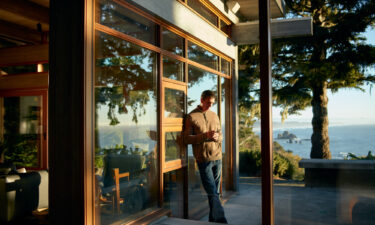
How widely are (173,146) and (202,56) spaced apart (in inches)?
62.9

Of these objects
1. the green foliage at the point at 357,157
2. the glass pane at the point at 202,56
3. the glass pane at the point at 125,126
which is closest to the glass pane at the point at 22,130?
the glass pane at the point at 202,56

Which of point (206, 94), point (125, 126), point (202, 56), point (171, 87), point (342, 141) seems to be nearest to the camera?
point (125, 126)

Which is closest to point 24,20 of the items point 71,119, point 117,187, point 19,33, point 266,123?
point 19,33

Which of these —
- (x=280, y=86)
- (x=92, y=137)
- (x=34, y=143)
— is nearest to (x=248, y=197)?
(x=280, y=86)

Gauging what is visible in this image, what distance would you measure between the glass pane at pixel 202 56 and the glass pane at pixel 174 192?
61.8 inches

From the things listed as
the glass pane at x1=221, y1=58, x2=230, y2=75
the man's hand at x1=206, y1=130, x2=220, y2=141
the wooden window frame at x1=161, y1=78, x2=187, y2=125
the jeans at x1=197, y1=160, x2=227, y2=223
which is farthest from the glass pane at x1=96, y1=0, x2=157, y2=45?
the glass pane at x1=221, y1=58, x2=230, y2=75

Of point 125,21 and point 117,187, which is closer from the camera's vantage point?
point 117,187

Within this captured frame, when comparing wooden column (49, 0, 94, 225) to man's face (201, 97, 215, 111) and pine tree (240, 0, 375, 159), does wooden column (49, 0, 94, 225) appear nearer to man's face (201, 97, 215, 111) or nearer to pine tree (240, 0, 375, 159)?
pine tree (240, 0, 375, 159)

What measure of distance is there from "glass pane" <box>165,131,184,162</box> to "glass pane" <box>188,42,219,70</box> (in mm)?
1135

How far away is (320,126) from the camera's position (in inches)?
136

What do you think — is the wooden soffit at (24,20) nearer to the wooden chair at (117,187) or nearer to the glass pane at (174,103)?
the glass pane at (174,103)

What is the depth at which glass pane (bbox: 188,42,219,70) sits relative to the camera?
4.43 metres

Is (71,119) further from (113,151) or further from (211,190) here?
(211,190)

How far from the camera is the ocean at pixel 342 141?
3219 mm
